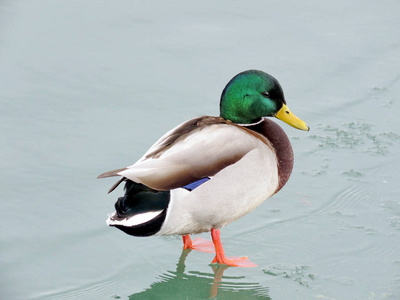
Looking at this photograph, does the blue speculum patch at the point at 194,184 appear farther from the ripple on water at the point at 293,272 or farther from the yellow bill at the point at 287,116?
the yellow bill at the point at 287,116

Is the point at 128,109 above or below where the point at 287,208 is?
above

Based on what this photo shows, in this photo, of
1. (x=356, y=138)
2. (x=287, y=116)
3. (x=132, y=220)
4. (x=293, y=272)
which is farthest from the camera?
(x=356, y=138)

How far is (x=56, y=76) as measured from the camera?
571 cm

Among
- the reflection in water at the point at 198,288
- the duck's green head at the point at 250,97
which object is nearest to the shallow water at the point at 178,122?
the reflection in water at the point at 198,288

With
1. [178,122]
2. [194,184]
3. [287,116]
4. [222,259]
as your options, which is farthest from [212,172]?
[178,122]

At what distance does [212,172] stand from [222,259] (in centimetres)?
46

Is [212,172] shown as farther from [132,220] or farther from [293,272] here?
[293,272]

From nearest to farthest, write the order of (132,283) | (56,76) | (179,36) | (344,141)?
(132,283) → (344,141) → (56,76) → (179,36)

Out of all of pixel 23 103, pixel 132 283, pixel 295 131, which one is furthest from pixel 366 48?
pixel 132 283

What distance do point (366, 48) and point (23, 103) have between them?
9.70ft

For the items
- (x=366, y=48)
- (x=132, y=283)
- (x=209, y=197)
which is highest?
(x=366, y=48)

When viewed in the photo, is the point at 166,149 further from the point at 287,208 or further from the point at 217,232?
the point at 287,208

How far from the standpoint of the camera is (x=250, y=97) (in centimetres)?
414

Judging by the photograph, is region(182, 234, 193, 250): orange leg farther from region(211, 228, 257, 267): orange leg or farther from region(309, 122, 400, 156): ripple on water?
region(309, 122, 400, 156): ripple on water
